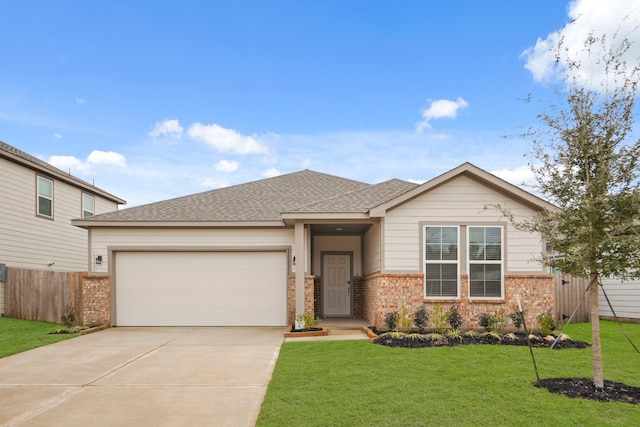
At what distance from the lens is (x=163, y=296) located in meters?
13.3

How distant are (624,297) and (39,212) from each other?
18730 mm

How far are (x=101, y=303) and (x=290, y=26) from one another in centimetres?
1051

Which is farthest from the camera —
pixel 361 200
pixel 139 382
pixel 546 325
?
pixel 361 200

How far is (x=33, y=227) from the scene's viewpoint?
52.5 ft

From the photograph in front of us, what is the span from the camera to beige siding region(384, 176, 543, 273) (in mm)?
11086

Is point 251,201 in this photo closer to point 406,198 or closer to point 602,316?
point 406,198

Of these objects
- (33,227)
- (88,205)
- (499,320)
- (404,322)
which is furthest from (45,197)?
(499,320)

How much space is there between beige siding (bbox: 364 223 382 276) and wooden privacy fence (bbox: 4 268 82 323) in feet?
26.6

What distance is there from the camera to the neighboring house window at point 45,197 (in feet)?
53.9

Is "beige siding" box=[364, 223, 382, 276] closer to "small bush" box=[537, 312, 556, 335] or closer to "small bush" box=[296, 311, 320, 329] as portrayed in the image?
"small bush" box=[296, 311, 320, 329]

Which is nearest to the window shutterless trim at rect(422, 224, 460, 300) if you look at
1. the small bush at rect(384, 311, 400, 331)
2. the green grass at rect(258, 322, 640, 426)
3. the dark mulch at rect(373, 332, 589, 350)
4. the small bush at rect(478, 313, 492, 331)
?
the small bush at rect(478, 313, 492, 331)

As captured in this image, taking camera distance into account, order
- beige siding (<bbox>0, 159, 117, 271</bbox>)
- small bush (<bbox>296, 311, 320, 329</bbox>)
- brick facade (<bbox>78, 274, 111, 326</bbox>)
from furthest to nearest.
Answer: beige siding (<bbox>0, 159, 117, 271</bbox>), brick facade (<bbox>78, 274, 111, 326</bbox>), small bush (<bbox>296, 311, 320, 329</bbox>)

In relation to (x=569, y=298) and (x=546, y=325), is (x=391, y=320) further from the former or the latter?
(x=569, y=298)

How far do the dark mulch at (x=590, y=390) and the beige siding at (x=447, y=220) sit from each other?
16.4 ft
